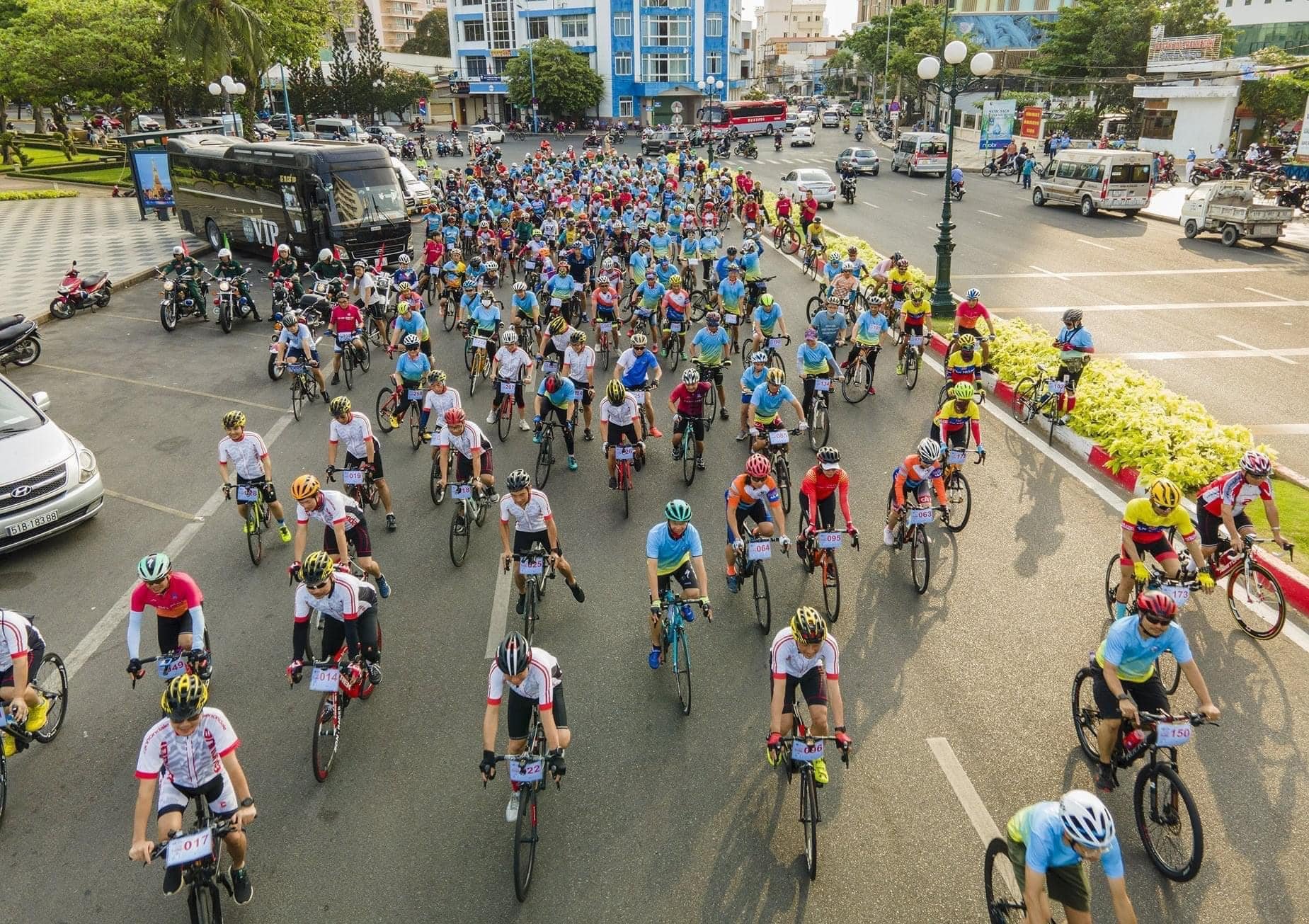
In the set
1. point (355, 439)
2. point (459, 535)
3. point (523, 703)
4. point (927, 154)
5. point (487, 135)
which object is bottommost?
point (459, 535)

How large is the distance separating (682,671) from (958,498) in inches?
193

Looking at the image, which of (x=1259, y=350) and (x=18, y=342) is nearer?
(x=1259, y=350)

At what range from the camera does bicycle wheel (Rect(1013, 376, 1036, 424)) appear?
1403 centimetres

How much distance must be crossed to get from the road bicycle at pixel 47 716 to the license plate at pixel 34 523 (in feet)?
9.66

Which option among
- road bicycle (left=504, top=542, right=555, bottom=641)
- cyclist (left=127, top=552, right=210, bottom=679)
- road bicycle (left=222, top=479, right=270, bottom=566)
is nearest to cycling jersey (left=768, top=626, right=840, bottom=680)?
road bicycle (left=504, top=542, right=555, bottom=641)

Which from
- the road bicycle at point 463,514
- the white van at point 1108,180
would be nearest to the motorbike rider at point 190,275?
the road bicycle at point 463,514

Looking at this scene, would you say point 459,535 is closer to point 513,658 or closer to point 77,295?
point 513,658

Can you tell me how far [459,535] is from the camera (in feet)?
34.3

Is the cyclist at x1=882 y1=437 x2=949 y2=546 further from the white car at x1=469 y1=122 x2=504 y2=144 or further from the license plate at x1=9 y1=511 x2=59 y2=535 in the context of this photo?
the white car at x1=469 y1=122 x2=504 y2=144

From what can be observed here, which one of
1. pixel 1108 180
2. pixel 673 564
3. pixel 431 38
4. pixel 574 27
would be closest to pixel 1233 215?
pixel 1108 180

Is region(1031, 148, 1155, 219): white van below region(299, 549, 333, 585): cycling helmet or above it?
above

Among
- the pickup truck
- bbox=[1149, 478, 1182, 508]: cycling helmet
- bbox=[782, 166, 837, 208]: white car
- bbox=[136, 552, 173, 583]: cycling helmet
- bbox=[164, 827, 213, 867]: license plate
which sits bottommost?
bbox=[164, 827, 213, 867]: license plate

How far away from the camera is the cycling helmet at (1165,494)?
25.1 ft

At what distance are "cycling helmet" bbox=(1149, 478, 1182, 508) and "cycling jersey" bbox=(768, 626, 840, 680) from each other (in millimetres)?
3536
